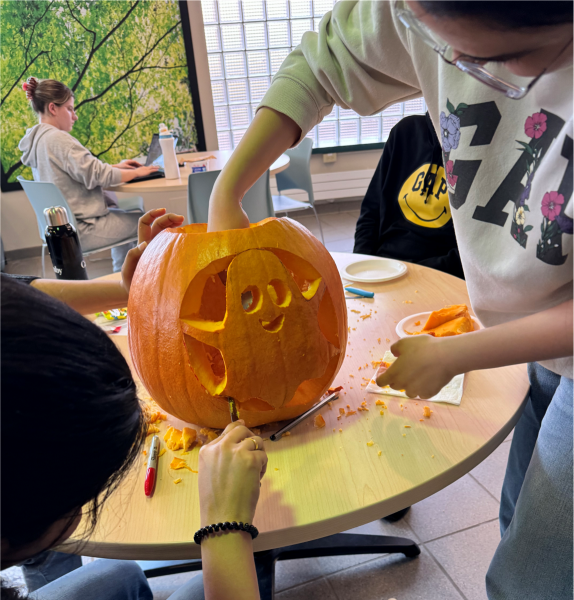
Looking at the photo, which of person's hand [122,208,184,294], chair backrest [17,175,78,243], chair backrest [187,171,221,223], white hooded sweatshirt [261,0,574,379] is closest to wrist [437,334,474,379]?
white hooded sweatshirt [261,0,574,379]

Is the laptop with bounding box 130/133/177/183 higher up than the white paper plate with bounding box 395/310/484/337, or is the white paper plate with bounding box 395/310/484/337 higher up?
the laptop with bounding box 130/133/177/183

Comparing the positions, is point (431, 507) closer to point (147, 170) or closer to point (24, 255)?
point (147, 170)

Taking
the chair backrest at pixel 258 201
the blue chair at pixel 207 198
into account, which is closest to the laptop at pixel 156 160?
the blue chair at pixel 207 198

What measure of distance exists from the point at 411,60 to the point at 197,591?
102 cm

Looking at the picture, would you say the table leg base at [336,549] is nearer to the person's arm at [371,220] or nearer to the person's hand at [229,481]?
the person's hand at [229,481]

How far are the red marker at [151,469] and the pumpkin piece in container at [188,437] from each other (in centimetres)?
→ 4

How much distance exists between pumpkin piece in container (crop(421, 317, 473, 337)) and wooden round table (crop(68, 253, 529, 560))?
0.10 m

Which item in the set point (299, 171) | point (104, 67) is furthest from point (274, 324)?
point (104, 67)

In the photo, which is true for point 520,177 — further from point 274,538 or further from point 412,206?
point 412,206

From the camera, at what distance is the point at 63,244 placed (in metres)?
1.30

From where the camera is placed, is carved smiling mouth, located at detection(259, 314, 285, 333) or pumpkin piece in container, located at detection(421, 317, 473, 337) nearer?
carved smiling mouth, located at detection(259, 314, 285, 333)

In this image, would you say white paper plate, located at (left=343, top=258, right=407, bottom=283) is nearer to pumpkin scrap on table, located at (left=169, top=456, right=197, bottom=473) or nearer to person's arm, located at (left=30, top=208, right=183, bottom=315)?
person's arm, located at (left=30, top=208, right=183, bottom=315)

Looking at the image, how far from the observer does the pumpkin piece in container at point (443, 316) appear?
0.96 meters

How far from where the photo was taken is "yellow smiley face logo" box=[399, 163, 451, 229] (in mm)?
1736
